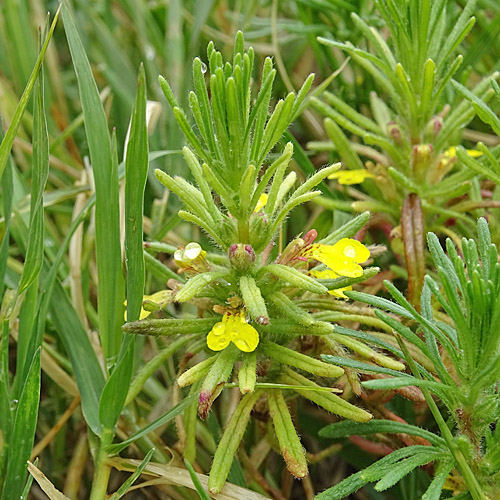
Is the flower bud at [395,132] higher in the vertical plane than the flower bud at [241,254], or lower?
higher

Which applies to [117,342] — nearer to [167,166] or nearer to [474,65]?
[167,166]

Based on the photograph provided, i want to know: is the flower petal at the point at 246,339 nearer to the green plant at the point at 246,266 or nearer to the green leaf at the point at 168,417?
the green plant at the point at 246,266

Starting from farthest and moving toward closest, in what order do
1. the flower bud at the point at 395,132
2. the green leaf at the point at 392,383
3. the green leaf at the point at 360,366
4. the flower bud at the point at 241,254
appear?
1. the flower bud at the point at 395,132
2. the flower bud at the point at 241,254
3. the green leaf at the point at 360,366
4. the green leaf at the point at 392,383

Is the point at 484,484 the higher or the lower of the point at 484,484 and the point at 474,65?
the lower

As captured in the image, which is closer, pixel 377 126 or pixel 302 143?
pixel 377 126

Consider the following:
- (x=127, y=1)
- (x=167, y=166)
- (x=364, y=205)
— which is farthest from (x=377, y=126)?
(x=127, y=1)

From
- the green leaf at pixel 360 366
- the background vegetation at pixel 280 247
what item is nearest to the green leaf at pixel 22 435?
the background vegetation at pixel 280 247

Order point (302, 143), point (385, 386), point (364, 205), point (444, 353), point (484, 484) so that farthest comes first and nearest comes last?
1. point (302, 143)
2. point (364, 205)
3. point (444, 353)
4. point (484, 484)
5. point (385, 386)

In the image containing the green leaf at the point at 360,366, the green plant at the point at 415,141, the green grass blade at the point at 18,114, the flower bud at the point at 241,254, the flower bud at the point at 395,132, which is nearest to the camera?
the green leaf at the point at 360,366
